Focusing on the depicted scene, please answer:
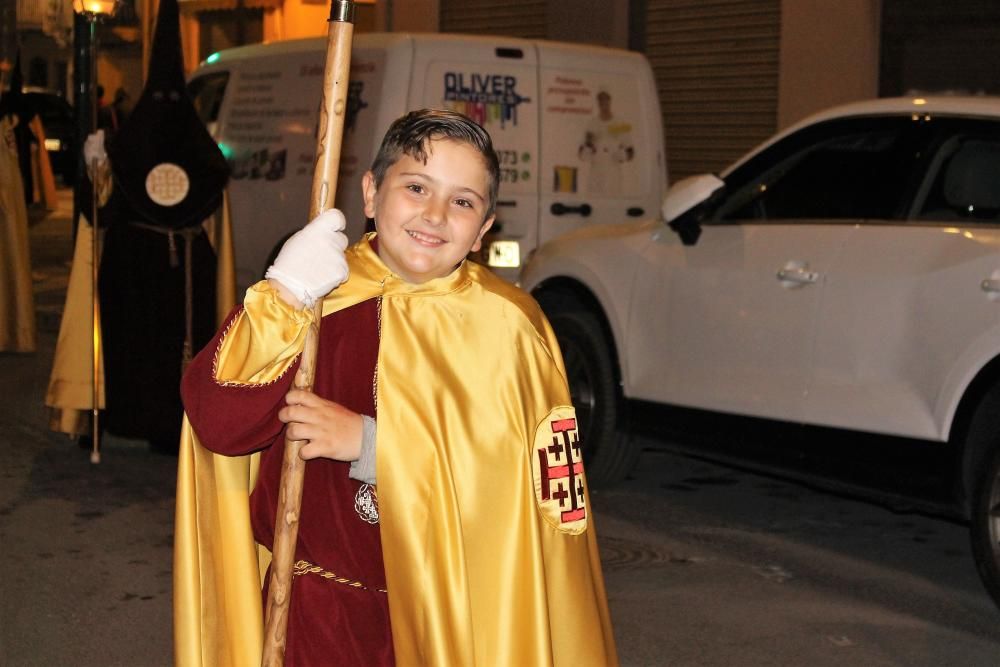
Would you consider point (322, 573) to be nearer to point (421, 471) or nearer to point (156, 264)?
point (421, 471)

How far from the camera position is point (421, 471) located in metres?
3.03

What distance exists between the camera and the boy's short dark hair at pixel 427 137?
304 centimetres

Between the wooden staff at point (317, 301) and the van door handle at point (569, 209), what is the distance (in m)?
6.88

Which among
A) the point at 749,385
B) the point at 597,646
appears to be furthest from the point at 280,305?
the point at 749,385

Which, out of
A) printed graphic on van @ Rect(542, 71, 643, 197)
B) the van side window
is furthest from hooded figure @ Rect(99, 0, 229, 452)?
the van side window

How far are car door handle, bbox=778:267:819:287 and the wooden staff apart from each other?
4112 mm

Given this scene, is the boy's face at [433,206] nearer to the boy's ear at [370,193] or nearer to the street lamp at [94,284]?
the boy's ear at [370,193]

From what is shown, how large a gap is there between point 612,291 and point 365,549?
4936 millimetres

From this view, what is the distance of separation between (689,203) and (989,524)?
2031 millimetres

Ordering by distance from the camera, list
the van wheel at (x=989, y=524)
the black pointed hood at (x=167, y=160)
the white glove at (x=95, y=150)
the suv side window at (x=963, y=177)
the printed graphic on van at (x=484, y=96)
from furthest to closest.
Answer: the printed graphic on van at (x=484, y=96), the white glove at (x=95, y=150), the black pointed hood at (x=167, y=160), the suv side window at (x=963, y=177), the van wheel at (x=989, y=524)

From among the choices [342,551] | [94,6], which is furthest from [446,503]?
[94,6]

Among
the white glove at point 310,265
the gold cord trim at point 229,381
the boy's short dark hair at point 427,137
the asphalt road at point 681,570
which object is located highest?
the boy's short dark hair at point 427,137

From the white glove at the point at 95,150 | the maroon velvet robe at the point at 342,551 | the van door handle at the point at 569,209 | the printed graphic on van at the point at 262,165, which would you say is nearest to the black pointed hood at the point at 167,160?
the white glove at the point at 95,150

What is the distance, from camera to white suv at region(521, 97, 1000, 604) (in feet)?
20.3
